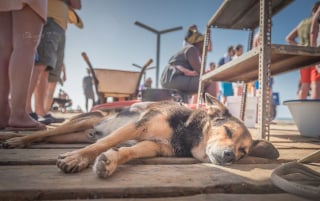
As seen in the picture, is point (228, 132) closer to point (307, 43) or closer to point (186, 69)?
point (186, 69)

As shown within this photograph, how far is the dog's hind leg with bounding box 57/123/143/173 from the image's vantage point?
50.5 inches

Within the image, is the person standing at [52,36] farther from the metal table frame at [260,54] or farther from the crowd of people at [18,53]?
the metal table frame at [260,54]

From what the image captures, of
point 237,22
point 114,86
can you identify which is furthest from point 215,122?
point 114,86

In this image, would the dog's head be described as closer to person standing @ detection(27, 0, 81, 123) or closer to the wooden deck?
the wooden deck

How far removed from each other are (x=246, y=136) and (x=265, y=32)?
1.16m

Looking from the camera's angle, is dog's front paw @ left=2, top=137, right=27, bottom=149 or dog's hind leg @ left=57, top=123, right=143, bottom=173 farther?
dog's front paw @ left=2, top=137, right=27, bottom=149

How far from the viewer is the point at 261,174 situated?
1.33 m

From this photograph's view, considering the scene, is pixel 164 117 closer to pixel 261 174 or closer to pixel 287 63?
pixel 261 174

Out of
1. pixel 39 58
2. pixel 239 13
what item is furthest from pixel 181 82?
pixel 39 58

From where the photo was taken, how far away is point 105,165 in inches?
47.9

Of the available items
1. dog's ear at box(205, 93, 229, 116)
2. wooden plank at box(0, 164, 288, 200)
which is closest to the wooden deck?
wooden plank at box(0, 164, 288, 200)

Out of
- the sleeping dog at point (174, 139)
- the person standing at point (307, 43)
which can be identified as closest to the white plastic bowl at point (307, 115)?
the person standing at point (307, 43)

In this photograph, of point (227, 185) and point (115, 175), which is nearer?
point (227, 185)

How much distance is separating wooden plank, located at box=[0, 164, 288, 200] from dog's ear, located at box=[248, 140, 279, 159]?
0.41 m
